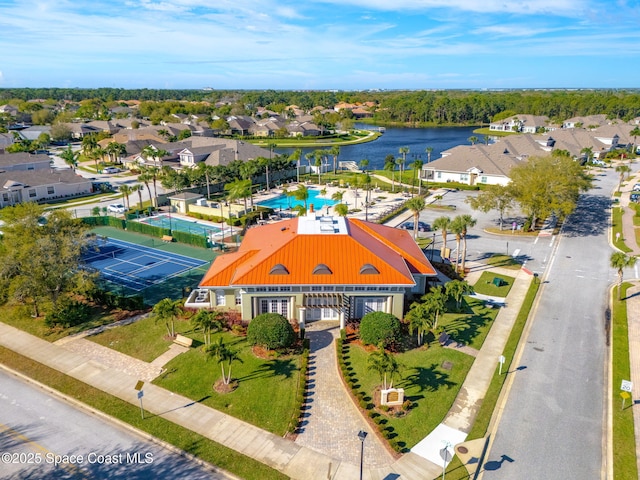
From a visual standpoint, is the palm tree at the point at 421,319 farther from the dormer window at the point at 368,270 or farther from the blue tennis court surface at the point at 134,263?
the blue tennis court surface at the point at 134,263

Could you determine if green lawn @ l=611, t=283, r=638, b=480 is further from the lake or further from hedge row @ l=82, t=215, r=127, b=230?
the lake

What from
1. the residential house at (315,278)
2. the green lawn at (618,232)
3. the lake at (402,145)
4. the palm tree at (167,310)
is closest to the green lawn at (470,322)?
the residential house at (315,278)

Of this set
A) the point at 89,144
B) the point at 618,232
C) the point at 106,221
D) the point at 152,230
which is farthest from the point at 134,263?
the point at 89,144

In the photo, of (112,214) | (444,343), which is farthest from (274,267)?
(112,214)

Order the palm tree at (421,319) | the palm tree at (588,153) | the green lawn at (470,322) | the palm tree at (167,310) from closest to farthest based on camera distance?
the palm tree at (421,319) < the palm tree at (167,310) < the green lawn at (470,322) < the palm tree at (588,153)

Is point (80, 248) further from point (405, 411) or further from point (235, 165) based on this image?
point (235, 165)
